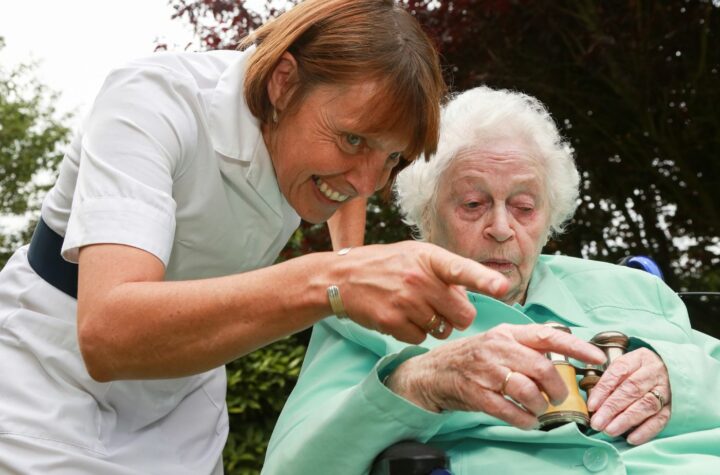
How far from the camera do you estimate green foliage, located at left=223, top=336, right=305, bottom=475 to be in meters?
4.29

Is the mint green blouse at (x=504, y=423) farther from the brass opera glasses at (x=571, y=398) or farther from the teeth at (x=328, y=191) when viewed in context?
the teeth at (x=328, y=191)

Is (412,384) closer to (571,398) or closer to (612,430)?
(571,398)

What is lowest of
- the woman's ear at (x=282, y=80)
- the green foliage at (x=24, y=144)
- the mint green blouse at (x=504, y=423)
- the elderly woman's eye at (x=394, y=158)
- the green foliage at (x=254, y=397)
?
the green foliage at (x=24, y=144)

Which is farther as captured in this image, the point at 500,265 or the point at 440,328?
the point at 500,265

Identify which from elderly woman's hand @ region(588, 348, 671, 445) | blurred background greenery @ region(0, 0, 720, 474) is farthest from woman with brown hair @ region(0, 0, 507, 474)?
blurred background greenery @ region(0, 0, 720, 474)

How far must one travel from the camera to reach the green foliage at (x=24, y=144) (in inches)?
596

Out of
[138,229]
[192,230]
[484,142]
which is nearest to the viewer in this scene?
[138,229]

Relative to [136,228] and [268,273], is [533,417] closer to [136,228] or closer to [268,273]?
[268,273]

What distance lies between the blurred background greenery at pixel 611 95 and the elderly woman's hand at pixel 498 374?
2468 millimetres

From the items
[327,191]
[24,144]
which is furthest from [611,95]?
[24,144]

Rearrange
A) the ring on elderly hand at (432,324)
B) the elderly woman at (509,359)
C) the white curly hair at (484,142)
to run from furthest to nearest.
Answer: the white curly hair at (484,142)
the elderly woman at (509,359)
the ring on elderly hand at (432,324)

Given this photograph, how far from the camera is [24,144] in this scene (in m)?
15.6

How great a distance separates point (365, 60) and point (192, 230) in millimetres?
572

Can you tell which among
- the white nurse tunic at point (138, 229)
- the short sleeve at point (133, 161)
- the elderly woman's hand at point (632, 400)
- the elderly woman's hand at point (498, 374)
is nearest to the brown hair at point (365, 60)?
the white nurse tunic at point (138, 229)
